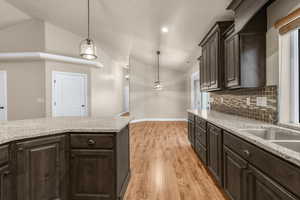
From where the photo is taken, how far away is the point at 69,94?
202 inches

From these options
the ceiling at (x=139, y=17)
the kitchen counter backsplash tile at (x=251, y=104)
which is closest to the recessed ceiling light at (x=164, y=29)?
the ceiling at (x=139, y=17)

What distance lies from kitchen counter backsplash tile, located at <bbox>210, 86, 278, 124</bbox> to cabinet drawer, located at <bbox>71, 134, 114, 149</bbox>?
1.95 meters

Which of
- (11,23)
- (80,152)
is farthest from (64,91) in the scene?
(80,152)

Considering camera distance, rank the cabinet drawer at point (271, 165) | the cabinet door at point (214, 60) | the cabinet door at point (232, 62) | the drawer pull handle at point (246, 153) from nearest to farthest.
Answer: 1. the cabinet drawer at point (271, 165)
2. the drawer pull handle at point (246, 153)
3. the cabinet door at point (232, 62)
4. the cabinet door at point (214, 60)

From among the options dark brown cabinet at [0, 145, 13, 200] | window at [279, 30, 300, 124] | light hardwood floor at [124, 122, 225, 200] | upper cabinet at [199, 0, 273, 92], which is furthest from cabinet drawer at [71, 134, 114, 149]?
window at [279, 30, 300, 124]

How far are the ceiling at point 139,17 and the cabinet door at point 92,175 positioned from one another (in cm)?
250

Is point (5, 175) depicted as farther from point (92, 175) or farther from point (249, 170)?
point (249, 170)

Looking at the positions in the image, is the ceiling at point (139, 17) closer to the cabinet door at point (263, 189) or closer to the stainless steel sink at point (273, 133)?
the stainless steel sink at point (273, 133)

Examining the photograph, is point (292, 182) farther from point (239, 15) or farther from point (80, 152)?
point (239, 15)

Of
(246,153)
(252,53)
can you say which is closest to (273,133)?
(246,153)

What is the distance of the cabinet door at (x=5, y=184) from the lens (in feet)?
4.09

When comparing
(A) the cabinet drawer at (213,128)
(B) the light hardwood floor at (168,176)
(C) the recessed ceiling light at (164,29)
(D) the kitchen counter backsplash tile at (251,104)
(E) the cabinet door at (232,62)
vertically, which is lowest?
(B) the light hardwood floor at (168,176)

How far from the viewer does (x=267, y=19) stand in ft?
6.68

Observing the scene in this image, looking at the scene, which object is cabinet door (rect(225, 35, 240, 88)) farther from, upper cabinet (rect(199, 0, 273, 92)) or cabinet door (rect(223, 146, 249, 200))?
cabinet door (rect(223, 146, 249, 200))
